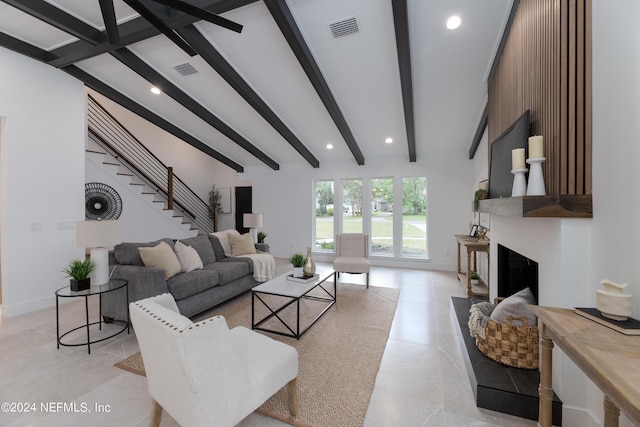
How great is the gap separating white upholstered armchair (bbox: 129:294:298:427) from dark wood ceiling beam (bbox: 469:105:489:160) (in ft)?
15.5

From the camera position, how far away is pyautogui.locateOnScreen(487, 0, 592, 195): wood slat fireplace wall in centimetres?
168

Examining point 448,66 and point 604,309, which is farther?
point 448,66

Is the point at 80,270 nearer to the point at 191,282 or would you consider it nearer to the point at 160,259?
the point at 160,259

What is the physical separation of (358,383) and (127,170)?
6361mm

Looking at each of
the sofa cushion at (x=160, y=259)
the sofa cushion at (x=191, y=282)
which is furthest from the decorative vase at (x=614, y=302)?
the sofa cushion at (x=160, y=259)

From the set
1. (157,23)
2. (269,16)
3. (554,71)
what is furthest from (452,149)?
(157,23)

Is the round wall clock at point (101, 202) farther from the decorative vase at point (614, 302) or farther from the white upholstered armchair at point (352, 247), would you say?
the decorative vase at point (614, 302)

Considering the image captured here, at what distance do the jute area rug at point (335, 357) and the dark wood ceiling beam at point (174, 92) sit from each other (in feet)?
10.7

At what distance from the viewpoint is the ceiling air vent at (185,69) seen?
12.5 ft

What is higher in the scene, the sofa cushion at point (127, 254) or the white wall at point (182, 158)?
the white wall at point (182, 158)

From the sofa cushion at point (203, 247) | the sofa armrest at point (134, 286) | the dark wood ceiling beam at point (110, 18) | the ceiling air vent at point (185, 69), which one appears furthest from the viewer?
the sofa cushion at point (203, 247)

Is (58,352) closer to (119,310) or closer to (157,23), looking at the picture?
(119,310)

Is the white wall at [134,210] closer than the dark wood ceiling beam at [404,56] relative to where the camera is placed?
No

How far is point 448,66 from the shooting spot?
3.44 metres
